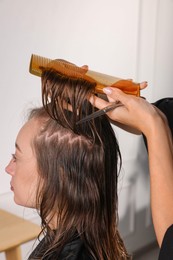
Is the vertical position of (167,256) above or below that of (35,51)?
below

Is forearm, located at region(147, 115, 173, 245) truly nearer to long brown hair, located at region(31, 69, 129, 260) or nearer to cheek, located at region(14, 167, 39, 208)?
long brown hair, located at region(31, 69, 129, 260)

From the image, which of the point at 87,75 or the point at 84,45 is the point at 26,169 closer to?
the point at 87,75

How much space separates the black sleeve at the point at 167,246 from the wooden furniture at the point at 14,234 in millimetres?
642

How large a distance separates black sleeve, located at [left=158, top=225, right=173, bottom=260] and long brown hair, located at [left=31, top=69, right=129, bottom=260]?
201 mm

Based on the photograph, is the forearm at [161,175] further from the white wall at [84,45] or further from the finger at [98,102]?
the white wall at [84,45]

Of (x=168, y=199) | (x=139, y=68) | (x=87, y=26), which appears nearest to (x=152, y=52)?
(x=139, y=68)

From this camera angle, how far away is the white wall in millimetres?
1818

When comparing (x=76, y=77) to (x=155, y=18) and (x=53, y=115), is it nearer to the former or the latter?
(x=53, y=115)

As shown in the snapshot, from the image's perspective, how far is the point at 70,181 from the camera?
1099 mm

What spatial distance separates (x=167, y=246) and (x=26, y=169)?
15.6 inches

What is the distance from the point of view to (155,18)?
95.6 inches

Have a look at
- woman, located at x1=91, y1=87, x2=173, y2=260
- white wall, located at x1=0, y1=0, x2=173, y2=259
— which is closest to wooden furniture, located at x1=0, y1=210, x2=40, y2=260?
white wall, located at x1=0, y1=0, x2=173, y2=259

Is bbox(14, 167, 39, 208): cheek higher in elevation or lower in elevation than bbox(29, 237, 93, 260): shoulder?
higher

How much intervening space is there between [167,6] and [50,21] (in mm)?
833
